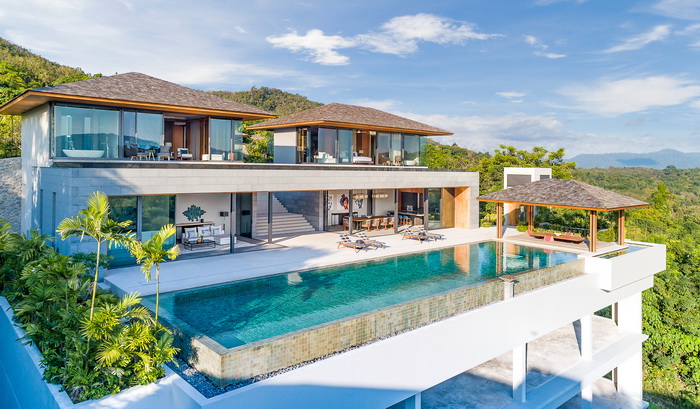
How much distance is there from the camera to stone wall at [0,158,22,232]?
71.4 feet

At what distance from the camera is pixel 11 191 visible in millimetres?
21969

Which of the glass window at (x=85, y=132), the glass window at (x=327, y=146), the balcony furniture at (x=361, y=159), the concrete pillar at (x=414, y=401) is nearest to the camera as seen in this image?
the concrete pillar at (x=414, y=401)

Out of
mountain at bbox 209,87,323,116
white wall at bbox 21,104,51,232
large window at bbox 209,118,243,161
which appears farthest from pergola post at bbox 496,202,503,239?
mountain at bbox 209,87,323,116

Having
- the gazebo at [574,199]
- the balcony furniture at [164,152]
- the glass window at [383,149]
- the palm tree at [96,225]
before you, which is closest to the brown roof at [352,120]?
the glass window at [383,149]

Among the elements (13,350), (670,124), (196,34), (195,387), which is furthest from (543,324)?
(670,124)

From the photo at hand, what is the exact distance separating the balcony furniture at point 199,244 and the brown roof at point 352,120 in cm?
793

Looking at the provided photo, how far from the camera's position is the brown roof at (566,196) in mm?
18698

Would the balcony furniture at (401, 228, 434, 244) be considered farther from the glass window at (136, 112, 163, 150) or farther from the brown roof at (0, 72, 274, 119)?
the glass window at (136, 112, 163, 150)

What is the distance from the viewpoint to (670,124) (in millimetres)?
106750

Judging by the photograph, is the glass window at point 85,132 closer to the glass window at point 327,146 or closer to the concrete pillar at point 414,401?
the glass window at point 327,146

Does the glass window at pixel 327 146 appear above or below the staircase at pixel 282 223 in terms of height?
above

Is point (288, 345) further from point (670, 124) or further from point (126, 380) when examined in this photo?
point (670, 124)

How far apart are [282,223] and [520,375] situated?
577 inches

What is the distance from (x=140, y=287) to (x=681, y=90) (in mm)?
69478
